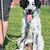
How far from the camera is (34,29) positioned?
642 centimetres

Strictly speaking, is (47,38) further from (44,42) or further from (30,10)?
(30,10)

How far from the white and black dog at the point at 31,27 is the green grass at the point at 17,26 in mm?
74

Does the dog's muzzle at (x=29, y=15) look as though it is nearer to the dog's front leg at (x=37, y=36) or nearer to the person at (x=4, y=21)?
the dog's front leg at (x=37, y=36)

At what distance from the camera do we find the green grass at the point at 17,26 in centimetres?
649

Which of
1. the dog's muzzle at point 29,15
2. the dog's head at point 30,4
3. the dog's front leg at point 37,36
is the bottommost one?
the dog's front leg at point 37,36

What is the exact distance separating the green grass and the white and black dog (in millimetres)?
74

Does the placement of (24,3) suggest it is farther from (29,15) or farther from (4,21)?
(4,21)

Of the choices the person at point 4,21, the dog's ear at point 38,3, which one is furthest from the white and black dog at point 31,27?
the person at point 4,21

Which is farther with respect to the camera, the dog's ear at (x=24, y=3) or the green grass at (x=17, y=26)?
the green grass at (x=17, y=26)

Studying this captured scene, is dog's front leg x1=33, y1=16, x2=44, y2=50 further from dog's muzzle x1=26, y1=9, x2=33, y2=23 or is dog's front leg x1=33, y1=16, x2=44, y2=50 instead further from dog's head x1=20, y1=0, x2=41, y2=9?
dog's head x1=20, y1=0, x2=41, y2=9

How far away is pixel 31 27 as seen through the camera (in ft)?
21.1

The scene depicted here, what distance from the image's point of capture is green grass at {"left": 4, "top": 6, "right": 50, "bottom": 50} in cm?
649

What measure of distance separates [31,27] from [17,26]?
21cm

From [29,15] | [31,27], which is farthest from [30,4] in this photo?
[31,27]
